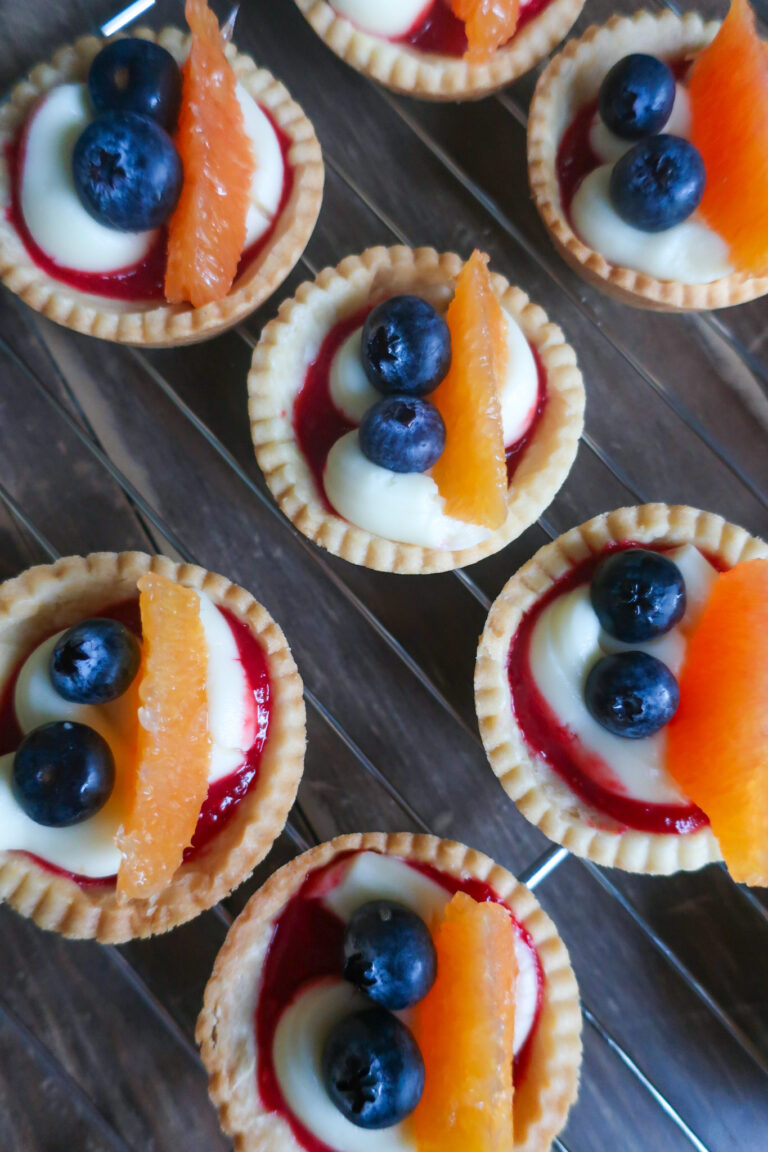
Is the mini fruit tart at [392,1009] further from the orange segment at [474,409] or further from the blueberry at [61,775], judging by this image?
the orange segment at [474,409]

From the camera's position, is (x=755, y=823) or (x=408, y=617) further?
(x=408, y=617)

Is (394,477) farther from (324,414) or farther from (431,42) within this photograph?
(431,42)

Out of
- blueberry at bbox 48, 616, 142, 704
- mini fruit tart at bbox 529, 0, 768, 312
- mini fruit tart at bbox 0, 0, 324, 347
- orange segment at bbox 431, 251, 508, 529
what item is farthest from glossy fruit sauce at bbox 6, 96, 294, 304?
mini fruit tart at bbox 529, 0, 768, 312

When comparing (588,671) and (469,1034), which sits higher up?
(588,671)

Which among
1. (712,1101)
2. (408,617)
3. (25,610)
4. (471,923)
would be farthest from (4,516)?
(712,1101)

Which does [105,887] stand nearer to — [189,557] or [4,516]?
[189,557]

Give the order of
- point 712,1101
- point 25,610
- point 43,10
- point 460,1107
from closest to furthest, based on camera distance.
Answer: point 460,1107
point 25,610
point 712,1101
point 43,10

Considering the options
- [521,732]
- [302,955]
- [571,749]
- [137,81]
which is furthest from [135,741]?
[137,81]

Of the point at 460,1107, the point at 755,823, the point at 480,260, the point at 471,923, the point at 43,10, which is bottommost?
the point at 460,1107
